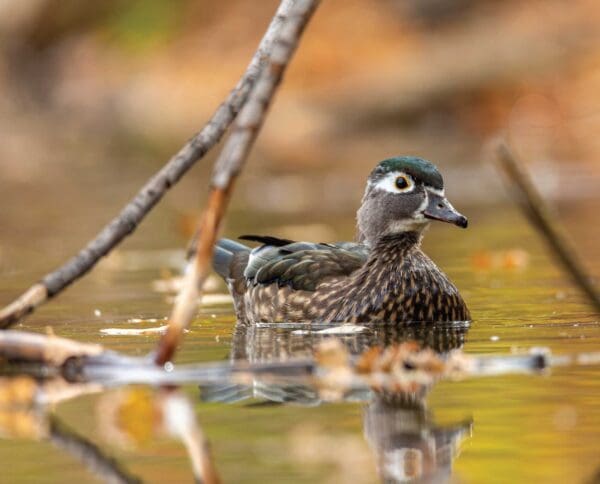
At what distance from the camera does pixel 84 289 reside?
9.89 metres

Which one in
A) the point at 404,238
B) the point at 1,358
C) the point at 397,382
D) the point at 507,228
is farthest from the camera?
the point at 507,228

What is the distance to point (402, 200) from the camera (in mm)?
7641

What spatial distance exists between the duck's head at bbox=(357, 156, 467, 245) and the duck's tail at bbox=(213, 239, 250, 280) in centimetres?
90

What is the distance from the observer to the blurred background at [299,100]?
17.5 meters

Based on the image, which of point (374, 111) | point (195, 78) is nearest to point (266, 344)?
point (374, 111)

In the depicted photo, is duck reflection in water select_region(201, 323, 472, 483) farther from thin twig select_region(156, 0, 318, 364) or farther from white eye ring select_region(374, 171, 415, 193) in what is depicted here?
white eye ring select_region(374, 171, 415, 193)

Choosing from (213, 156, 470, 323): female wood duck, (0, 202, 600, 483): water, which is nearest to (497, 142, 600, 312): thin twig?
(0, 202, 600, 483): water

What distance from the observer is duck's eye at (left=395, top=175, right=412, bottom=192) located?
25.0ft

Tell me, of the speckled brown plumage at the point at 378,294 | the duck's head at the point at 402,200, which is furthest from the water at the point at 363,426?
the duck's head at the point at 402,200

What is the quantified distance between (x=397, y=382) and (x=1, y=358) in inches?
57.6

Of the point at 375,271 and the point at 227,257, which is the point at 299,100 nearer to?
the point at 227,257

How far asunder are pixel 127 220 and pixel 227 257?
3334 millimetres

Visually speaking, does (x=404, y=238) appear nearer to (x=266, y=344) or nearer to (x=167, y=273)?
(x=266, y=344)

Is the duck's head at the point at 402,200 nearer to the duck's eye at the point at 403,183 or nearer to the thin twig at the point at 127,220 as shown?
the duck's eye at the point at 403,183
